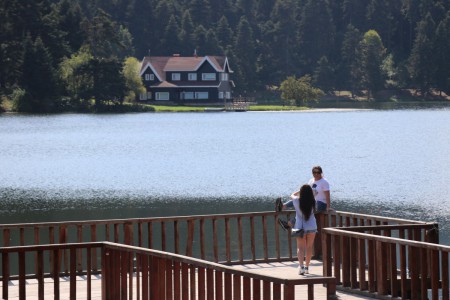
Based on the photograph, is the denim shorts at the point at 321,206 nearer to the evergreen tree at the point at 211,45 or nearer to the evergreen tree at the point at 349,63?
the evergreen tree at the point at 211,45

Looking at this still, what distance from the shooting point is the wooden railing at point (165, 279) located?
11883 millimetres

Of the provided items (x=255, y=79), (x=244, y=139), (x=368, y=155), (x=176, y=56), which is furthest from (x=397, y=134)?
(x=255, y=79)

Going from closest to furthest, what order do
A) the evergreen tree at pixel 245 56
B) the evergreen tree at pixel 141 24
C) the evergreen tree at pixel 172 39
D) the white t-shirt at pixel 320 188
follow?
the white t-shirt at pixel 320 188
the evergreen tree at pixel 245 56
the evergreen tree at pixel 172 39
the evergreen tree at pixel 141 24

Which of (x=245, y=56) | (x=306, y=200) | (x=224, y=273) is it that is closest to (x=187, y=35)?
(x=245, y=56)

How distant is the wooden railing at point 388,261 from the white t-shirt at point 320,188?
161cm

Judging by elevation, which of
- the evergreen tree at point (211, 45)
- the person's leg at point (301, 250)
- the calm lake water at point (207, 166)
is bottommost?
the calm lake water at point (207, 166)

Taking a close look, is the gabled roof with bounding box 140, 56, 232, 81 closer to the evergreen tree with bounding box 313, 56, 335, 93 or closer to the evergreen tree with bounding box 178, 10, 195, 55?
the evergreen tree with bounding box 178, 10, 195, 55

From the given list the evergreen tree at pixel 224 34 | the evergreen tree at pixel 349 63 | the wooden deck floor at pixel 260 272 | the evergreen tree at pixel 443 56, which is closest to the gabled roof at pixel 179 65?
the evergreen tree at pixel 224 34

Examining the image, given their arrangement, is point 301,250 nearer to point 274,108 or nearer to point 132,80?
point 132,80

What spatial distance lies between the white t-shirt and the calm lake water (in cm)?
1136

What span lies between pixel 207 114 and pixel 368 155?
2906 inches

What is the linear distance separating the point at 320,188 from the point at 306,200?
A: 4.91ft

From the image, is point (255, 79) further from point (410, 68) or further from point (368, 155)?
point (368, 155)

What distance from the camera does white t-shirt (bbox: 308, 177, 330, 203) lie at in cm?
1781
